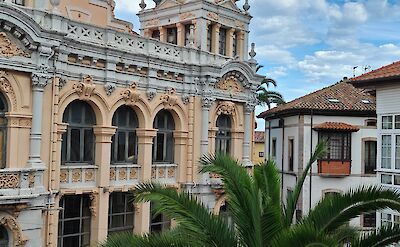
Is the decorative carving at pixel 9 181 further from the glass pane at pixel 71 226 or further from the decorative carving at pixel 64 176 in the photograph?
the glass pane at pixel 71 226

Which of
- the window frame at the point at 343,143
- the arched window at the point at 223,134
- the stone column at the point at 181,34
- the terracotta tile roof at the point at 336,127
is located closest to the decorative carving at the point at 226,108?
the arched window at the point at 223,134

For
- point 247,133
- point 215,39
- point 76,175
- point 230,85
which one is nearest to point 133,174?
point 76,175

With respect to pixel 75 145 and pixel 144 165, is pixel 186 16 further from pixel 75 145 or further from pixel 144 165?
pixel 75 145

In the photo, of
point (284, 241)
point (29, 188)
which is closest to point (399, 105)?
point (284, 241)

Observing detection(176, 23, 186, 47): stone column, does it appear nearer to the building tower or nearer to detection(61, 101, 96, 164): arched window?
the building tower

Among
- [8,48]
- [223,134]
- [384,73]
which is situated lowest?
[223,134]

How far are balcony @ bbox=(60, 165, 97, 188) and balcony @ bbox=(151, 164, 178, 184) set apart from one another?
325 centimetres

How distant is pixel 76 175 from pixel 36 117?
330 centimetres

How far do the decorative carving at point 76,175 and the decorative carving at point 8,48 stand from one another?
5.06 metres

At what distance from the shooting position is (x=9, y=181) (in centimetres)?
1695

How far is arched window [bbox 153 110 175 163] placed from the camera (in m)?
23.9

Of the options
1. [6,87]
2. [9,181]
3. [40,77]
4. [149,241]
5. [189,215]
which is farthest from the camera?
[40,77]

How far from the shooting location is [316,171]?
1216 inches

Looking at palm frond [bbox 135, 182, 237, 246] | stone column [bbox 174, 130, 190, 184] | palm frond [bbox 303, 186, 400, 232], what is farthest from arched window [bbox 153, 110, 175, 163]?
palm frond [bbox 303, 186, 400, 232]
